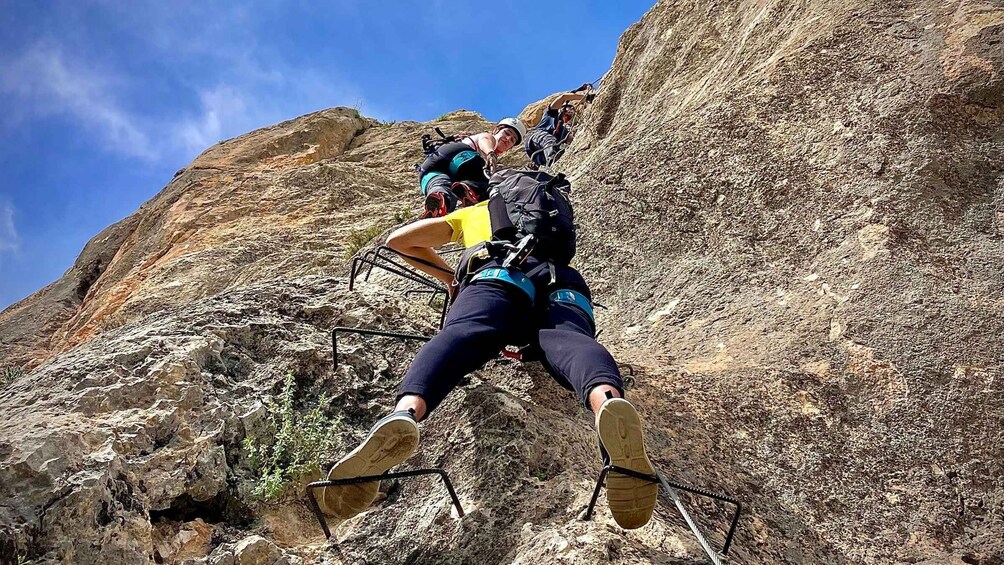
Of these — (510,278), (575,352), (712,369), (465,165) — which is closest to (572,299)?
(510,278)

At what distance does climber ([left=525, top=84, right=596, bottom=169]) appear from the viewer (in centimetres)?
1295

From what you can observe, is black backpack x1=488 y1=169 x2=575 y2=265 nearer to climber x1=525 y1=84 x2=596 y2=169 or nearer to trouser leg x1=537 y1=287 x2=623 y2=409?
trouser leg x1=537 y1=287 x2=623 y2=409

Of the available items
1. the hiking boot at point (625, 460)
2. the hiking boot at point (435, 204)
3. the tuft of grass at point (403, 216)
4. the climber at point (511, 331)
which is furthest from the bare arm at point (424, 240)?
the tuft of grass at point (403, 216)

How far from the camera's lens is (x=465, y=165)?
7938mm

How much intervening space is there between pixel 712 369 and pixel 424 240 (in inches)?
83.3

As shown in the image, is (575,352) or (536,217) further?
(536,217)

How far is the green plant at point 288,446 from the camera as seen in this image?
3680 millimetres

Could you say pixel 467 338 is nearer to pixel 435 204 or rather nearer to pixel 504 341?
pixel 504 341

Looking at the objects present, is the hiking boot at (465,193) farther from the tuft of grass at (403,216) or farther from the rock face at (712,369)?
the tuft of grass at (403,216)

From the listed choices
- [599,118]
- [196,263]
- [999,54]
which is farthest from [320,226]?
[999,54]

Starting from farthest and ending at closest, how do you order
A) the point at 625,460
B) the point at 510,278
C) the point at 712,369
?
1. the point at 712,369
2. the point at 510,278
3. the point at 625,460

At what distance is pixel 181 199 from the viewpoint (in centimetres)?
1347

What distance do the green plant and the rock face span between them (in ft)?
0.21

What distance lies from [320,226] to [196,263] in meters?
1.86
